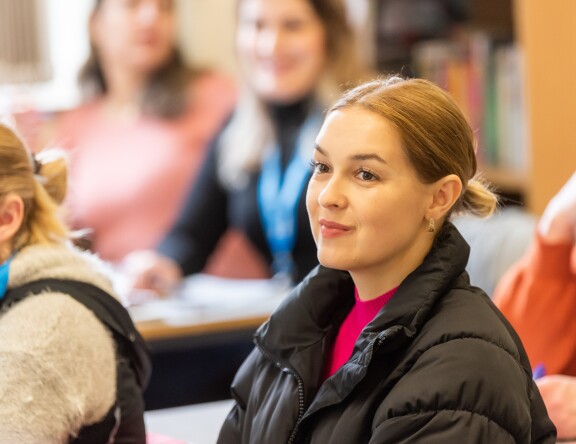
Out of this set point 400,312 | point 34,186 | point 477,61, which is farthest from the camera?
point 477,61

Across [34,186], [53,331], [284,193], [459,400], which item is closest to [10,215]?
[34,186]

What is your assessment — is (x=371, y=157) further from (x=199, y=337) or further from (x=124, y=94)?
(x=124, y=94)

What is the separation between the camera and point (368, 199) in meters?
1.25

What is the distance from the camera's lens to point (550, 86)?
2756 millimetres

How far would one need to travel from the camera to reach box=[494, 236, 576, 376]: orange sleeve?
173 cm

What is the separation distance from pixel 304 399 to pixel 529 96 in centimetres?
167

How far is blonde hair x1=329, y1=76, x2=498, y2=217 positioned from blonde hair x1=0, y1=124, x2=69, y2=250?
0.51 meters

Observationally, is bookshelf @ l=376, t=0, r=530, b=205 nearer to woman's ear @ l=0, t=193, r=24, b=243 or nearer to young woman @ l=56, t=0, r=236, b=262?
young woman @ l=56, t=0, r=236, b=262

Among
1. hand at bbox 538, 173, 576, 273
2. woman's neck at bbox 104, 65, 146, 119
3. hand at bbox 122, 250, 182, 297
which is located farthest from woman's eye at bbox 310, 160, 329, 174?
woman's neck at bbox 104, 65, 146, 119

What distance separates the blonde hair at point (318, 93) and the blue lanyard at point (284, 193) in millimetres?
45

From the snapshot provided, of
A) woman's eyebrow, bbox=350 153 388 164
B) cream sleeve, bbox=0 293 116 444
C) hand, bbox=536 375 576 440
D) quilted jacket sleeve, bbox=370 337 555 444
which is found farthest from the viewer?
hand, bbox=536 375 576 440

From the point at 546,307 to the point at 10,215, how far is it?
855 mm

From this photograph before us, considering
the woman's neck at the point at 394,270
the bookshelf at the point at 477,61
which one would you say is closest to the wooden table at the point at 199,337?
the bookshelf at the point at 477,61

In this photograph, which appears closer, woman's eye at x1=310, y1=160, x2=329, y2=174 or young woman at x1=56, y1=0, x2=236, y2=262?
woman's eye at x1=310, y1=160, x2=329, y2=174
